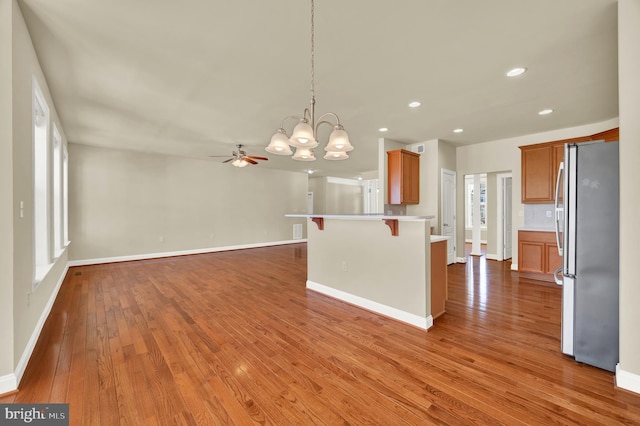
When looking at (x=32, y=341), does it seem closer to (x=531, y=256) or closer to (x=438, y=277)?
(x=438, y=277)

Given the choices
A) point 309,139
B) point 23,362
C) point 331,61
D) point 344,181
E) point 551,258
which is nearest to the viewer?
point 23,362

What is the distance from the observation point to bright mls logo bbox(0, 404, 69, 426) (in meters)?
1.65

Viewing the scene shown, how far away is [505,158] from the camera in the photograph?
5633mm

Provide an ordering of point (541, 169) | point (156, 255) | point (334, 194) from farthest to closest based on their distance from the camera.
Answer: point (334, 194)
point (156, 255)
point (541, 169)

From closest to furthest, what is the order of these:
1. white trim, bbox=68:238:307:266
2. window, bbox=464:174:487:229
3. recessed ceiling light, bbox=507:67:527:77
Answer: recessed ceiling light, bbox=507:67:527:77 → white trim, bbox=68:238:307:266 → window, bbox=464:174:487:229

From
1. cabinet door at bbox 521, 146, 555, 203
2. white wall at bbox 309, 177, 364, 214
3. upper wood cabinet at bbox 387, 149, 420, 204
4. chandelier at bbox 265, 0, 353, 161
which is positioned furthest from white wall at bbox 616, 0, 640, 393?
white wall at bbox 309, 177, 364, 214

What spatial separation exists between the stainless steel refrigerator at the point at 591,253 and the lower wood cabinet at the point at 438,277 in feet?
3.57

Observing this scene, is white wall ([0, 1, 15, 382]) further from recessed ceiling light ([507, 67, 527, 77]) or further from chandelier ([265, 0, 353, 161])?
recessed ceiling light ([507, 67, 527, 77])

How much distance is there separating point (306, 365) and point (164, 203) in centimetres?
653

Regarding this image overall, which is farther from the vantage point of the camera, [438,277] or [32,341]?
[438,277]

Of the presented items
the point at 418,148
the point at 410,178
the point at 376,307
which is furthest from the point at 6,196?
the point at 418,148

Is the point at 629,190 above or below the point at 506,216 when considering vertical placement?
above

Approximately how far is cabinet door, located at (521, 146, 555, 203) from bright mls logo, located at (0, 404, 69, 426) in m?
6.51

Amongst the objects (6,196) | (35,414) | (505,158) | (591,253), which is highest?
(505,158)
